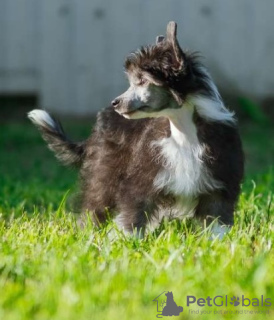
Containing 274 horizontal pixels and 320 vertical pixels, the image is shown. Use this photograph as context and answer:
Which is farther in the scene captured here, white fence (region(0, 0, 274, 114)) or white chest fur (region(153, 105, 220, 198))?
white fence (region(0, 0, 274, 114))

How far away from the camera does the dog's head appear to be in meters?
5.49

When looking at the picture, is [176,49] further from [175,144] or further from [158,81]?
[175,144]

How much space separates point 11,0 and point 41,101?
121 cm

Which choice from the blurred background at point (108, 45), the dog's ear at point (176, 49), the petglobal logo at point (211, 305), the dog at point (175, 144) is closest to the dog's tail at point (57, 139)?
the dog at point (175, 144)

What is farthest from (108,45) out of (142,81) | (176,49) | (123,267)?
(123,267)

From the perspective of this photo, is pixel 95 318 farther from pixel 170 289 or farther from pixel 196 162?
pixel 196 162

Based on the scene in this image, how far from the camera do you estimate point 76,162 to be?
654 centimetres

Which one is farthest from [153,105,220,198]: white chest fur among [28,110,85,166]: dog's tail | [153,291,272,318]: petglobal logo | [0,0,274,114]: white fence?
[0,0,274,114]: white fence

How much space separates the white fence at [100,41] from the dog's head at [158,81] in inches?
264

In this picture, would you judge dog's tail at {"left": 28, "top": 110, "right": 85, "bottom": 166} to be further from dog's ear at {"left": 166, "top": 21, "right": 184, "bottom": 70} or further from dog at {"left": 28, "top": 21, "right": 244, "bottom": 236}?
dog's ear at {"left": 166, "top": 21, "right": 184, "bottom": 70}

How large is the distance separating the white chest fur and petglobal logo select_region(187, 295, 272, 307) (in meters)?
1.64

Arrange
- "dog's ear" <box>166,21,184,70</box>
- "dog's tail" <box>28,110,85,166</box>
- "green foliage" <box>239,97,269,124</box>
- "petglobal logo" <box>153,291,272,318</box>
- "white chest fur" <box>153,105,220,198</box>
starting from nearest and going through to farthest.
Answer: "petglobal logo" <box>153,291,272,318</box> < "dog's ear" <box>166,21,184,70</box> < "white chest fur" <box>153,105,220,198</box> < "dog's tail" <box>28,110,85,166</box> < "green foliage" <box>239,97,269,124</box>

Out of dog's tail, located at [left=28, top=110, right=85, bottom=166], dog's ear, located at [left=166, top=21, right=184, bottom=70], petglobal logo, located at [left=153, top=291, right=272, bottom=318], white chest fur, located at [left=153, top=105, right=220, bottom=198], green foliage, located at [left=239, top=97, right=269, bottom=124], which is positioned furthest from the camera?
green foliage, located at [left=239, top=97, right=269, bottom=124]

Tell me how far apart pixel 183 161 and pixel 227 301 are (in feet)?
5.70
